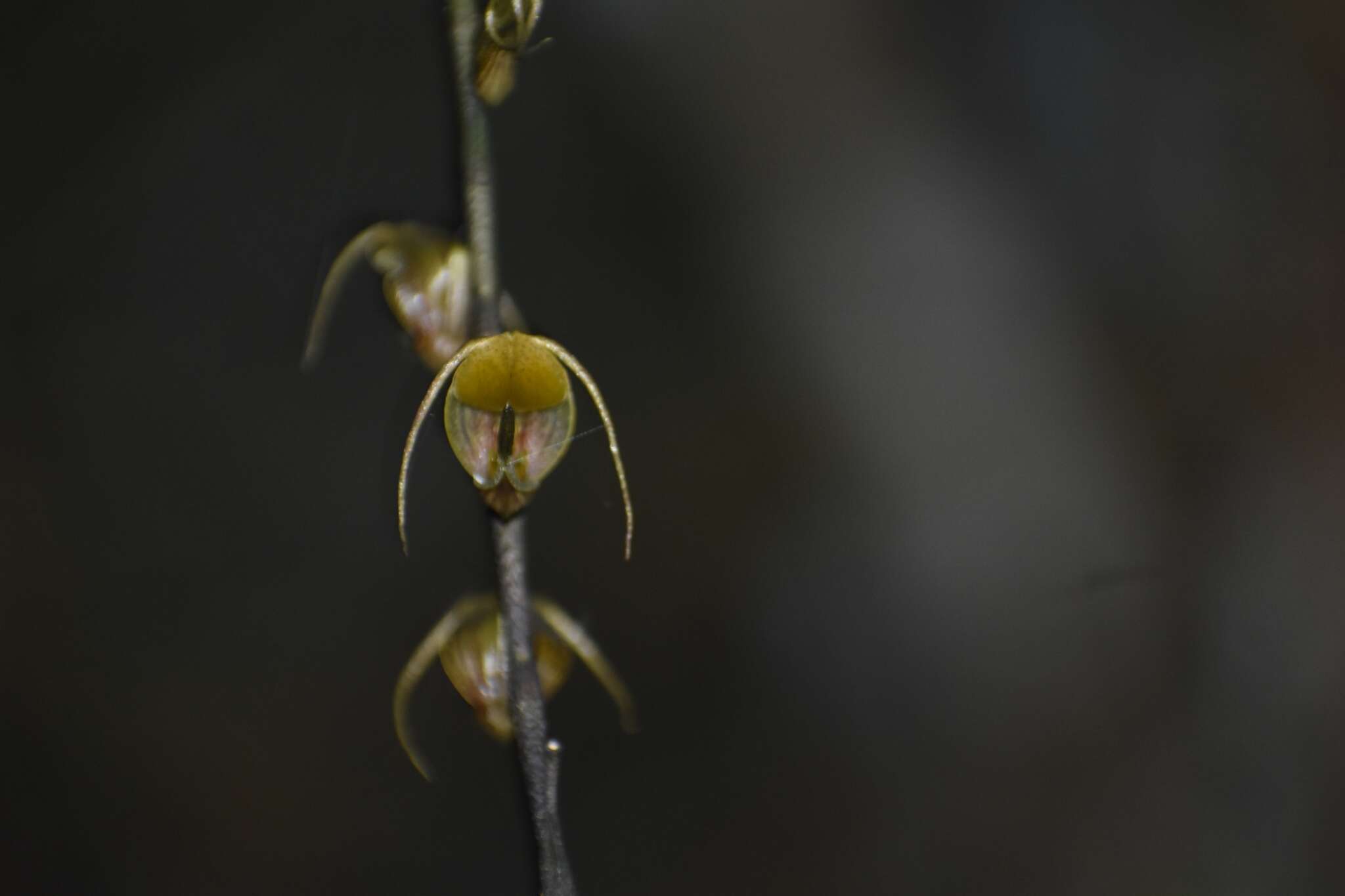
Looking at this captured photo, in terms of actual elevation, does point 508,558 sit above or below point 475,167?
below

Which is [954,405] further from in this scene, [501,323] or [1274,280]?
[501,323]

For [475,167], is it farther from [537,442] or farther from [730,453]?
[730,453]

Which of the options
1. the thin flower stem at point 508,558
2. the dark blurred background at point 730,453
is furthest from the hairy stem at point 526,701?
the dark blurred background at point 730,453

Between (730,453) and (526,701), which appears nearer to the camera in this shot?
(526,701)

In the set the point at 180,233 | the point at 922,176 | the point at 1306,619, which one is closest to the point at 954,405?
the point at 922,176

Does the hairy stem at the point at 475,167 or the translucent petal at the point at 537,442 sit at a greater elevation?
the hairy stem at the point at 475,167

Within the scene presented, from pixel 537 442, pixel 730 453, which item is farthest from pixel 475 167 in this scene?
pixel 730 453

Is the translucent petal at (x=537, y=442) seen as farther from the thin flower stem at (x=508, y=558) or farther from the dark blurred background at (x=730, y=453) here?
the dark blurred background at (x=730, y=453)

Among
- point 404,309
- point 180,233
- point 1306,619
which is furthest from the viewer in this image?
point 1306,619
